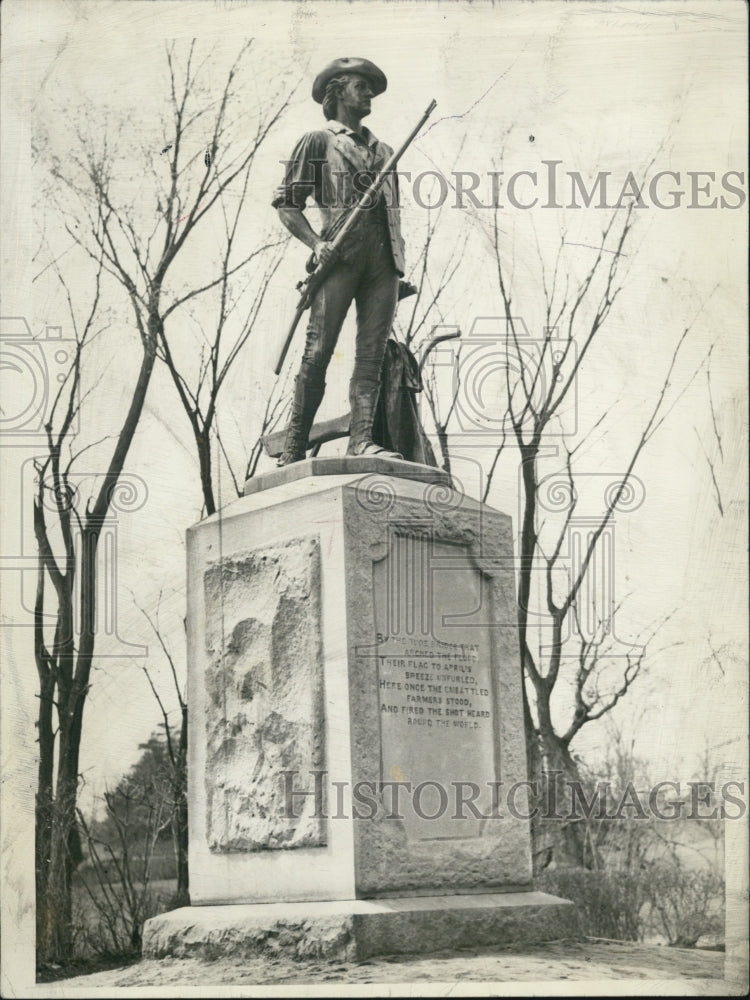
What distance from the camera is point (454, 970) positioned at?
6805mm

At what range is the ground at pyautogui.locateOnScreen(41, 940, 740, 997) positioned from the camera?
6684mm

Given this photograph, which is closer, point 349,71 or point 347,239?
point 347,239

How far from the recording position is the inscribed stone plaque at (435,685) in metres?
7.46

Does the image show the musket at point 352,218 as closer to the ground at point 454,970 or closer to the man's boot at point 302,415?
the man's boot at point 302,415

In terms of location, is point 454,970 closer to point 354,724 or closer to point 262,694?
point 354,724

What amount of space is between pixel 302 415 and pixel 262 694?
5.20ft

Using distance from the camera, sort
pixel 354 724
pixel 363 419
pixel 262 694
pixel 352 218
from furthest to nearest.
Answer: pixel 363 419, pixel 352 218, pixel 262 694, pixel 354 724

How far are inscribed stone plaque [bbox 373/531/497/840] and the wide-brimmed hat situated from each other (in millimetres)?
2571

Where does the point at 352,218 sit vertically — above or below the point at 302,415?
above

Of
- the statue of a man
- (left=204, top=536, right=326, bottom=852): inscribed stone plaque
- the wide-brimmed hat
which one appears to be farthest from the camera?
the wide-brimmed hat

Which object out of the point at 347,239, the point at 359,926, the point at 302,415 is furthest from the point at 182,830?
the point at 347,239

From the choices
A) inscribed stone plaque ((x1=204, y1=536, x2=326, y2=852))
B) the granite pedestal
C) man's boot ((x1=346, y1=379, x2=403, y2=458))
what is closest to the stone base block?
the granite pedestal

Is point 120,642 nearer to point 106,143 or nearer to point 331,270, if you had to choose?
point 106,143

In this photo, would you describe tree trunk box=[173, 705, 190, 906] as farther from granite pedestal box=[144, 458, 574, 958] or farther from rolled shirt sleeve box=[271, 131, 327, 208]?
rolled shirt sleeve box=[271, 131, 327, 208]
